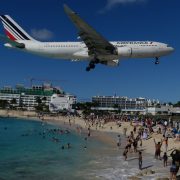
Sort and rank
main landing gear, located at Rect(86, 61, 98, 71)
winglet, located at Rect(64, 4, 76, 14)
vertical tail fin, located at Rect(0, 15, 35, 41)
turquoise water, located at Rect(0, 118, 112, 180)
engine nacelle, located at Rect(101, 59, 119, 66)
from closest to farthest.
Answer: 1. turquoise water, located at Rect(0, 118, 112, 180)
2. winglet, located at Rect(64, 4, 76, 14)
3. main landing gear, located at Rect(86, 61, 98, 71)
4. engine nacelle, located at Rect(101, 59, 119, 66)
5. vertical tail fin, located at Rect(0, 15, 35, 41)

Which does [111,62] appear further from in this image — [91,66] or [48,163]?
[48,163]

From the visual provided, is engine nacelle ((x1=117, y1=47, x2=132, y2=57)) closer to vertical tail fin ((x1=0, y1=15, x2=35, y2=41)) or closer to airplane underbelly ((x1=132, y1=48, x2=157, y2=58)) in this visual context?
airplane underbelly ((x1=132, y1=48, x2=157, y2=58))

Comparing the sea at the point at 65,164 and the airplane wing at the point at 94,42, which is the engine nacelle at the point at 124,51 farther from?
the sea at the point at 65,164

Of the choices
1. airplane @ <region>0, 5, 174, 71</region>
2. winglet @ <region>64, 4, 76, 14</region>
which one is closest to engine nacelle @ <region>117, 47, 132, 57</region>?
airplane @ <region>0, 5, 174, 71</region>

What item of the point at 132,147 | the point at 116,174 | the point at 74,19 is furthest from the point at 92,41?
the point at 116,174

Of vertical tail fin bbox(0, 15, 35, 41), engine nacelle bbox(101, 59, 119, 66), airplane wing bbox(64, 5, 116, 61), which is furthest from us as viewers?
vertical tail fin bbox(0, 15, 35, 41)

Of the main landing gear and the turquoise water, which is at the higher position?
the main landing gear

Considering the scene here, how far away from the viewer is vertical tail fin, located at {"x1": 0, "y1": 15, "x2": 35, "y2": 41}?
149 ft

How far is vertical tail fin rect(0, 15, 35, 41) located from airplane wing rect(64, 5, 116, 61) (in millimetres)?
8415

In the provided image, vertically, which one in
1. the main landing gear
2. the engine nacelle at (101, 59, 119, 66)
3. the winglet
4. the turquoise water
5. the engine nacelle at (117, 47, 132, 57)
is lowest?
the turquoise water

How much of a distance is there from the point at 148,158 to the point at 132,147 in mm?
6567

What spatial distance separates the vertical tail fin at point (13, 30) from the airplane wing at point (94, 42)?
842cm

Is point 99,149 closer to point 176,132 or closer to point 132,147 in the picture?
point 132,147

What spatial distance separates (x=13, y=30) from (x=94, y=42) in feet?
39.3
